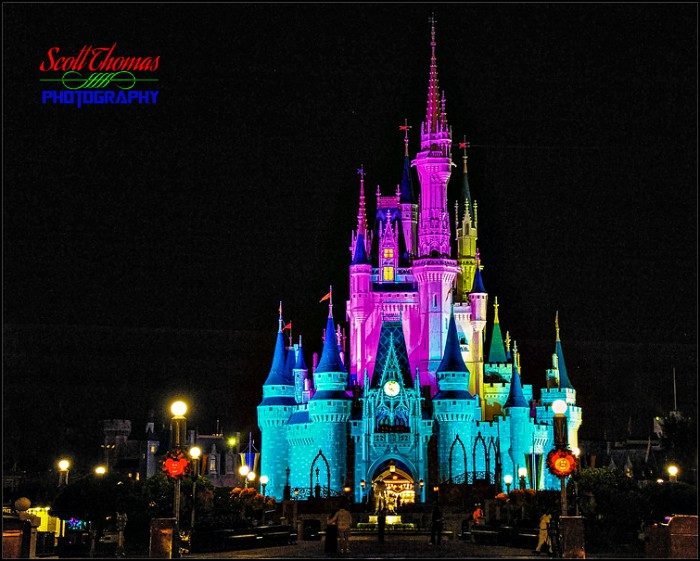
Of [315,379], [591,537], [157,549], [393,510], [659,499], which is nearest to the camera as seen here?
[157,549]

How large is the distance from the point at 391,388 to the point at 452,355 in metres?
4.61

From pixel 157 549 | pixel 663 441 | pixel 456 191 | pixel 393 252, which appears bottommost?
pixel 157 549

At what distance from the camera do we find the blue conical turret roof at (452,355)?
8575cm

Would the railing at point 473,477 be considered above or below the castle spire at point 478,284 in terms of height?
below

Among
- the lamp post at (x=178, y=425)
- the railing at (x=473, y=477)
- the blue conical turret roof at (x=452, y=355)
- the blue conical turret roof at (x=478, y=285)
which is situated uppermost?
the blue conical turret roof at (x=478, y=285)

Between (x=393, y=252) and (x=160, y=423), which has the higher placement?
(x=393, y=252)

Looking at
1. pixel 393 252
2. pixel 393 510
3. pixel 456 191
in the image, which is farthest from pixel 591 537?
pixel 456 191

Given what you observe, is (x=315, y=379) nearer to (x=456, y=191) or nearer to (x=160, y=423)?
(x=456, y=191)

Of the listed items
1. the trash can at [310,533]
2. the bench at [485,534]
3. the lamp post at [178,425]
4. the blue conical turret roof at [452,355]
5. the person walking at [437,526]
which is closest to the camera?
the lamp post at [178,425]

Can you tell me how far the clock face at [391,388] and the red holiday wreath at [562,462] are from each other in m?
53.5

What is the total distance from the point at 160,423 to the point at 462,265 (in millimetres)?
37677

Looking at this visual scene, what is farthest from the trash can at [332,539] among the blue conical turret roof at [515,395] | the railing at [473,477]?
the blue conical turret roof at [515,395]

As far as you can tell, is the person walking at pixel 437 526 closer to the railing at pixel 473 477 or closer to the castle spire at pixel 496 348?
the railing at pixel 473 477

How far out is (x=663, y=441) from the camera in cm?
5741
